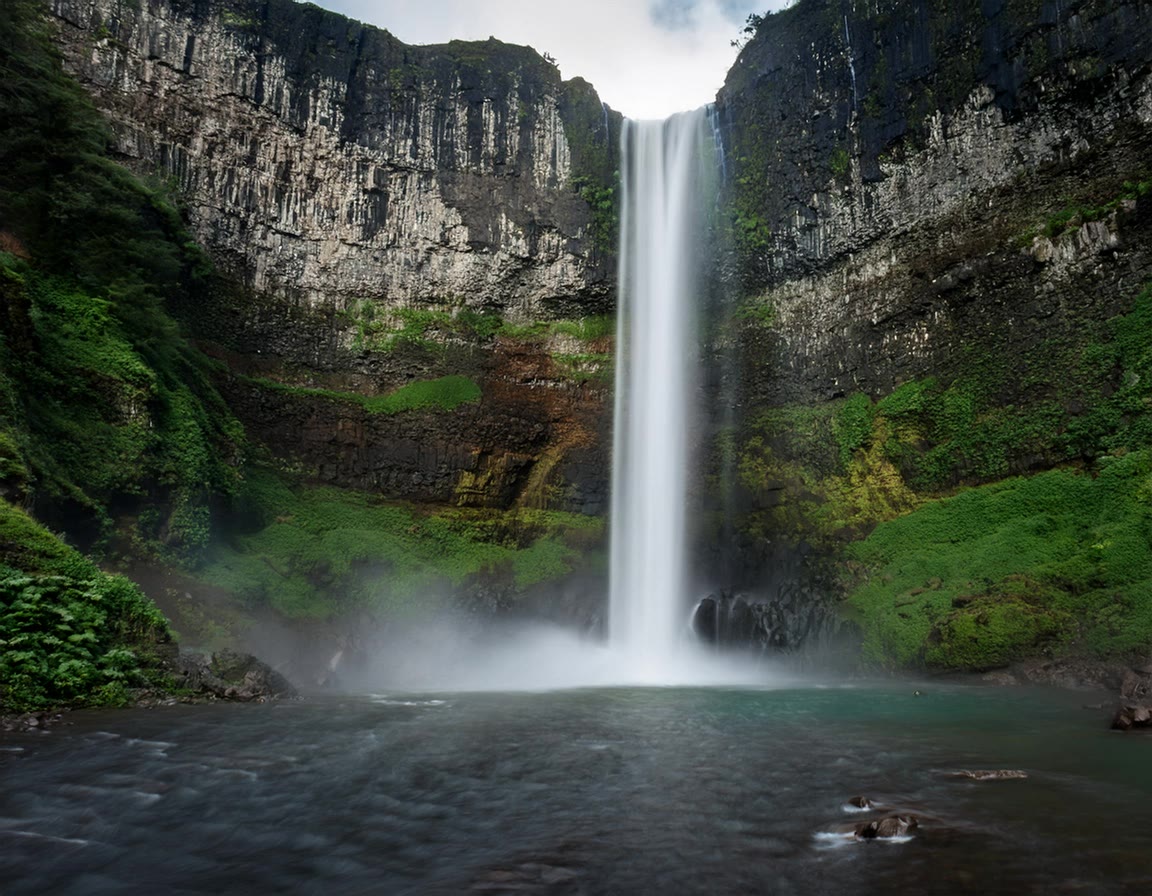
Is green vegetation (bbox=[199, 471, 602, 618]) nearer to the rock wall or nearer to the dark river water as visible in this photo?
the rock wall

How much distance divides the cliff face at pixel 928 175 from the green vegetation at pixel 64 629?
21641 mm

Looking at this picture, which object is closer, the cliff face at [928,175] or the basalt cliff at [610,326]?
the basalt cliff at [610,326]

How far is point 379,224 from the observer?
2809 centimetres

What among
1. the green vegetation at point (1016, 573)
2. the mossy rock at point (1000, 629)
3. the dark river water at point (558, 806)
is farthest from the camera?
the mossy rock at point (1000, 629)

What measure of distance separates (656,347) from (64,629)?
21.7 meters

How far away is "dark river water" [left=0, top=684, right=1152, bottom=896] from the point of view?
13.0ft

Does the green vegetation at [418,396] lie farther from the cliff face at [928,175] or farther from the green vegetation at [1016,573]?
the green vegetation at [1016,573]

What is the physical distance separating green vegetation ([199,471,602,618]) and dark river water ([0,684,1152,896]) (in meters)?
11.6

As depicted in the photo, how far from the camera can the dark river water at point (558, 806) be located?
3963 mm

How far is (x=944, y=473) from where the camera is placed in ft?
69.9

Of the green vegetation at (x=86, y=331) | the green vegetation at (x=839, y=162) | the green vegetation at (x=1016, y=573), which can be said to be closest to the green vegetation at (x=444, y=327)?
the green vegetation at (x=86, y=331)

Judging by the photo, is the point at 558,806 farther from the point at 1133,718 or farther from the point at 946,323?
the point at 946,323

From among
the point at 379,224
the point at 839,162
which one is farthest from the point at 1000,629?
the point at 379,224

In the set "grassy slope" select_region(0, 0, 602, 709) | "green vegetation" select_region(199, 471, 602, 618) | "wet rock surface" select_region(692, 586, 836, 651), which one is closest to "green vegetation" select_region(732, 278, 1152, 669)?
"wet rock surface" select_region(692, 586, 836, 651)
